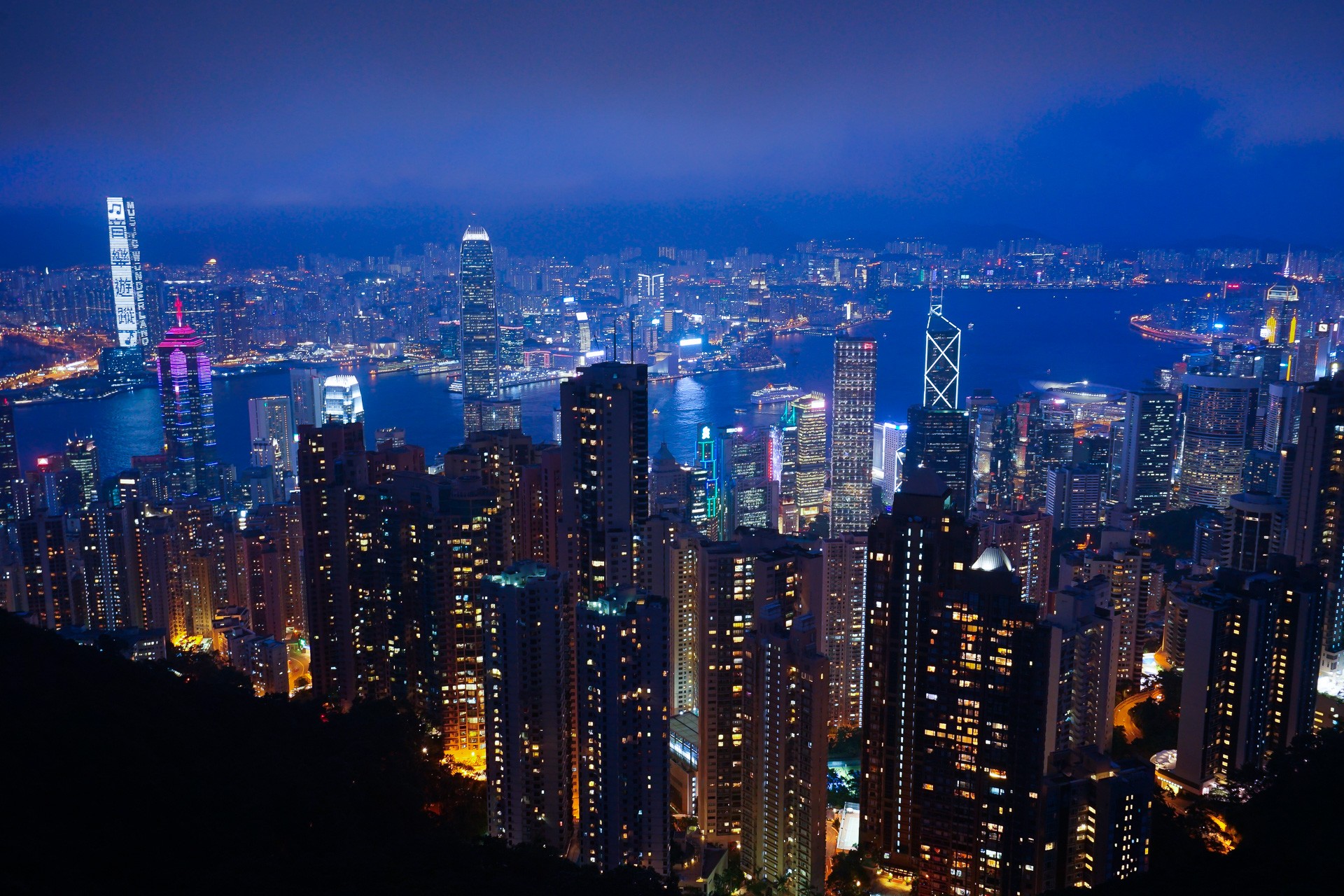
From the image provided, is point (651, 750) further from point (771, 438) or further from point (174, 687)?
point (771, 438)

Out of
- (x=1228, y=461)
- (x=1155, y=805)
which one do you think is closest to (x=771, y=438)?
(x=1228, y=461)

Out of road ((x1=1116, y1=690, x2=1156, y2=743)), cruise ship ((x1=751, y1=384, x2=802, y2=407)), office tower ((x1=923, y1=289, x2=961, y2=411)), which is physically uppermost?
office tower ((x1=923, y1=289, x2=961, y2=411))

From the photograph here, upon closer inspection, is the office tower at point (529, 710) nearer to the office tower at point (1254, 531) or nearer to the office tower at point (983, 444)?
the office tower at point (1254, 531)

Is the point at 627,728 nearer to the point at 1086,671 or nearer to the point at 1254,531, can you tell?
the point at 1086,671

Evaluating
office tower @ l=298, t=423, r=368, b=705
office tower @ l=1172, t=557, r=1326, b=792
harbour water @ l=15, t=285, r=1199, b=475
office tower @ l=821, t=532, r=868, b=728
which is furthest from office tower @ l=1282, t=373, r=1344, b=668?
office tower @ l=298, t=423, r=368, b=705

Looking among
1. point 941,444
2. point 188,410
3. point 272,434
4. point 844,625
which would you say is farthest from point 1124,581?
point 188,410

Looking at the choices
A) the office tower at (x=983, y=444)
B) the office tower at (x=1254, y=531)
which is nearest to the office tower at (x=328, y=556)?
the office tower at (x=1254, y=531)

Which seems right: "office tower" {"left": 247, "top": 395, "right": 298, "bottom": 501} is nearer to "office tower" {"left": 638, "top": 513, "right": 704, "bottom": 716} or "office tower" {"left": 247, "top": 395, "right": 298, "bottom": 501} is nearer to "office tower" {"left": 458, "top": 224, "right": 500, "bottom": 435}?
"office tower" {"left": 458, "top": 224, "right": 500, "bottom": 435}

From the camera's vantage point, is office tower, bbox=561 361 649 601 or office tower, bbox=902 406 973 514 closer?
office tower, bbox=561 361 649 601
